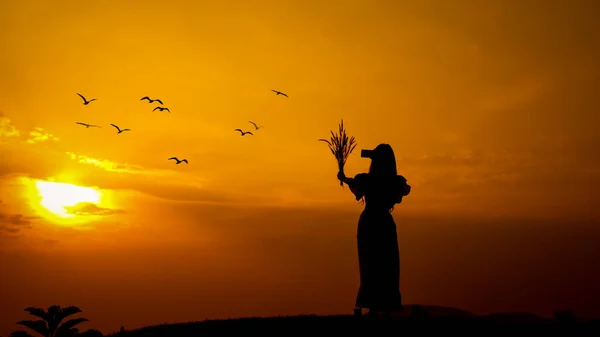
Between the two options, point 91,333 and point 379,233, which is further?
point 91,333

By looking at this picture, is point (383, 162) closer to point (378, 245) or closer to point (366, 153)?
point (366, 153)

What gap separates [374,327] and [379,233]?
2.67 metres

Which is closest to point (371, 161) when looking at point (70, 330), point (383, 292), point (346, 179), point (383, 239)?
point (346, 179)

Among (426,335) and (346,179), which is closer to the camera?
(426,335)

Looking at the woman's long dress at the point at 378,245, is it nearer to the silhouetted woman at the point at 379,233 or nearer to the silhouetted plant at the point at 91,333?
the silhouetted woman at the point at 379,233

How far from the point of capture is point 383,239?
19438 mm

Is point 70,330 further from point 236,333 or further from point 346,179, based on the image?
point 346,179

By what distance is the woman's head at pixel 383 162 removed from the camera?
19.7 metres

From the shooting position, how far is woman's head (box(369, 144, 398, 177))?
19.7 m

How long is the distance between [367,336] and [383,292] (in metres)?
1.96

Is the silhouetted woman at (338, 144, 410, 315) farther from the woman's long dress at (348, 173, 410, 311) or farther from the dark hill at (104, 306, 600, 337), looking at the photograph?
the dark hill at (104, 306, 600, 337)

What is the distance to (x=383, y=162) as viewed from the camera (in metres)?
19.7

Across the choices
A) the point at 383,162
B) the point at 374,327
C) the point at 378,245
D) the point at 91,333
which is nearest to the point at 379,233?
the point at 378,245

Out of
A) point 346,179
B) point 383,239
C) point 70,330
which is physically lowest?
point 70,330
